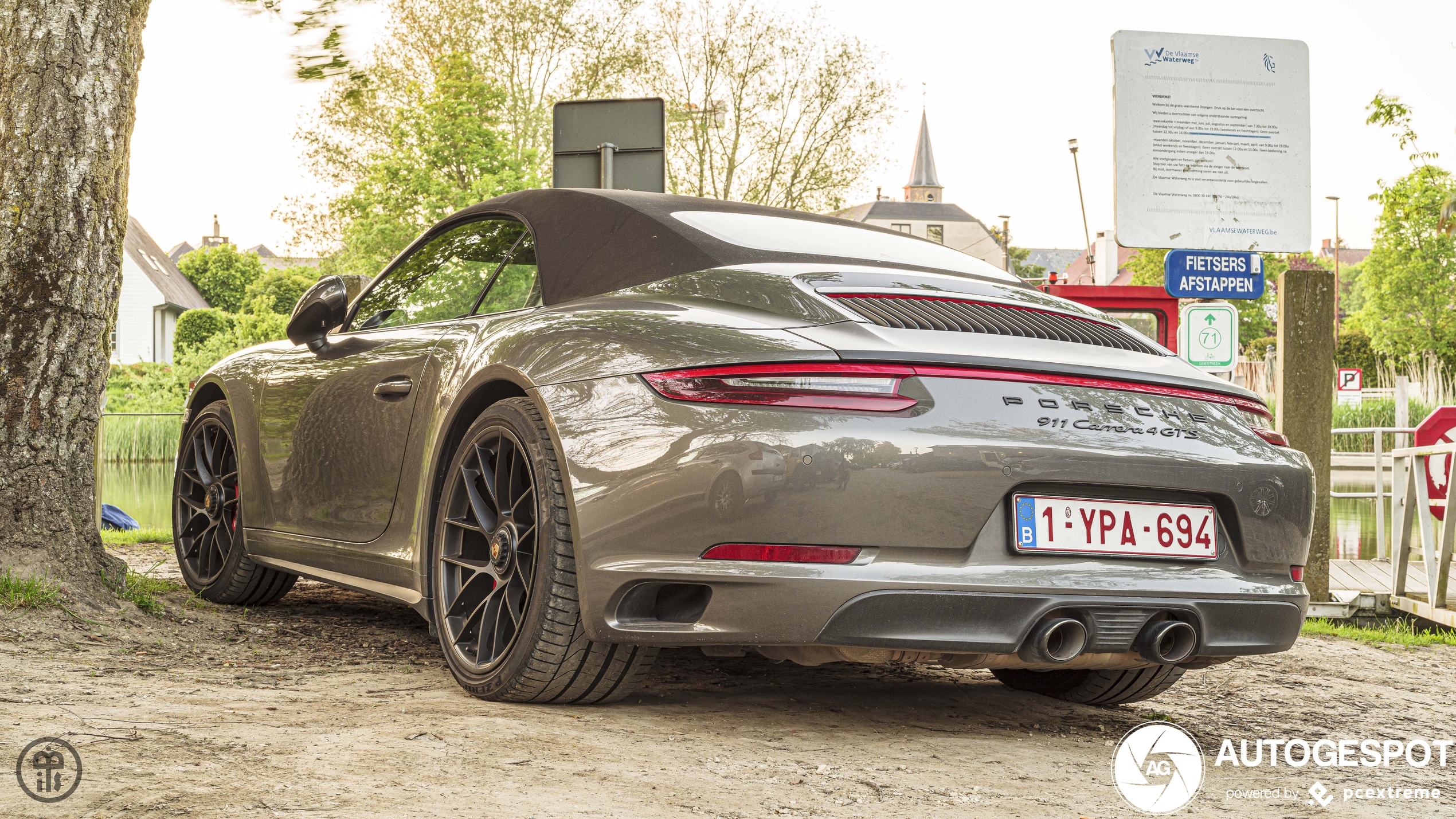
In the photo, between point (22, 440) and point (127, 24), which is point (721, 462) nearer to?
point (22, 440)

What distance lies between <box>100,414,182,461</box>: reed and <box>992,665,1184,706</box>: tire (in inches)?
814

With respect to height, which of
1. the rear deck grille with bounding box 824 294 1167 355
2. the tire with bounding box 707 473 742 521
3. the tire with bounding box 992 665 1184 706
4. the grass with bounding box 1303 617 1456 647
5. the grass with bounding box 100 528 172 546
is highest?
the rear deck grille with bounding box 824 294 1167 355

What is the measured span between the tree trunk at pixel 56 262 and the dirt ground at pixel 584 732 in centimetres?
38

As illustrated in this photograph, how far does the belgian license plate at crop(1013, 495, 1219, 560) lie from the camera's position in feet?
9.06

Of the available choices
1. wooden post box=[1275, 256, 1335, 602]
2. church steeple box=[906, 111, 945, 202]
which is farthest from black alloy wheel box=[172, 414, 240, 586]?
church steeple box=[906, 111, 945, 202]

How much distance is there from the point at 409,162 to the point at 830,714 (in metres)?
31.8

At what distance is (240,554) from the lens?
15.5ft

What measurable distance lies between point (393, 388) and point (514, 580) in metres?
0.93

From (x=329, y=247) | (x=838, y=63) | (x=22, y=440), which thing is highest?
(x=838, y=63)

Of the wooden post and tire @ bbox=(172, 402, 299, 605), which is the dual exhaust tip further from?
the wooden post

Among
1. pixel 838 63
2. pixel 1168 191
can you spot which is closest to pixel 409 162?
pixel 838 63

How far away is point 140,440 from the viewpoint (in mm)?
23312

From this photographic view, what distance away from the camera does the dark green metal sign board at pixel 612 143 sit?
28.6 ft

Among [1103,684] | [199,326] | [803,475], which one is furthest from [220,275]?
[803,475]
